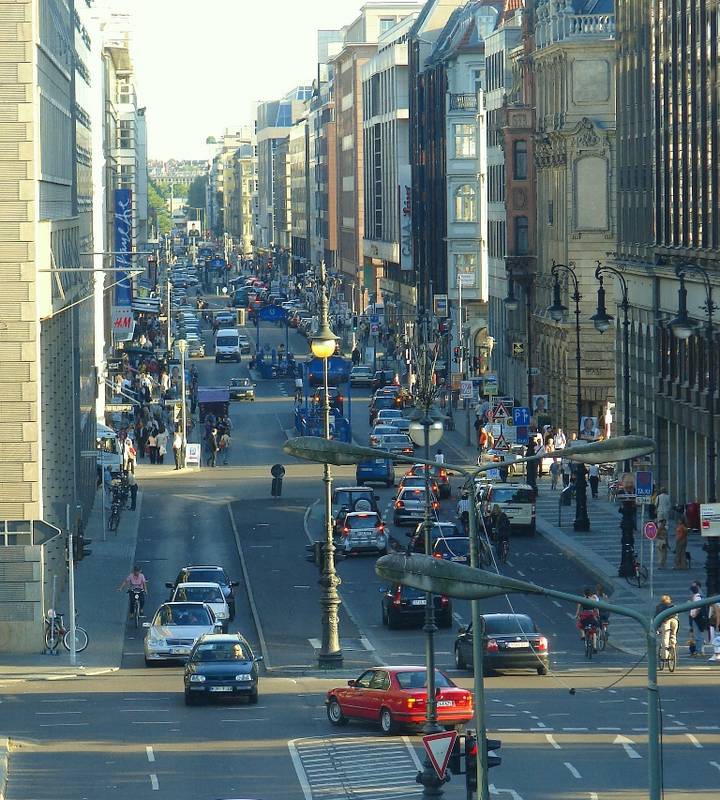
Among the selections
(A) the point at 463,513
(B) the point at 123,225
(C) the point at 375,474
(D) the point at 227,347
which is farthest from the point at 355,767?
(D) the point at 227,347

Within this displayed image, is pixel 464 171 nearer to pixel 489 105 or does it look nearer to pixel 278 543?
pixel 489 105

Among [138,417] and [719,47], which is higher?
[719,47]

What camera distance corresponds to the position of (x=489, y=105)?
117 metres

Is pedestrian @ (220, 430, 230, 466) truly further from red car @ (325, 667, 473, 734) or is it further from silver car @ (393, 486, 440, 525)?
red car @ (325, 667, 473, 734)

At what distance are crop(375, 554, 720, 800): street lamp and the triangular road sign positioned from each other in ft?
20.4

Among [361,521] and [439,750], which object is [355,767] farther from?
[361,521]

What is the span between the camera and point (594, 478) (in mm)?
71000

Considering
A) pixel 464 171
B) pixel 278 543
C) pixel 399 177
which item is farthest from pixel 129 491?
pixel 399 177

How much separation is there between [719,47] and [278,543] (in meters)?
19.1

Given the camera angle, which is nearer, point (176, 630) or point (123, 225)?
point (176, 630)

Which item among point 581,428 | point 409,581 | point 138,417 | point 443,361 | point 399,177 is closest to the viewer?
point 409,581

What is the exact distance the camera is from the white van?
140500 millimetres

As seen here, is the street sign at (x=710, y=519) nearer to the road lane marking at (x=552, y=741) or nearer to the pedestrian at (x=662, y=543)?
the pedestrian at (x=662, y=543)

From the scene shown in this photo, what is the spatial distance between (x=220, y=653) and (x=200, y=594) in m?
9.59
